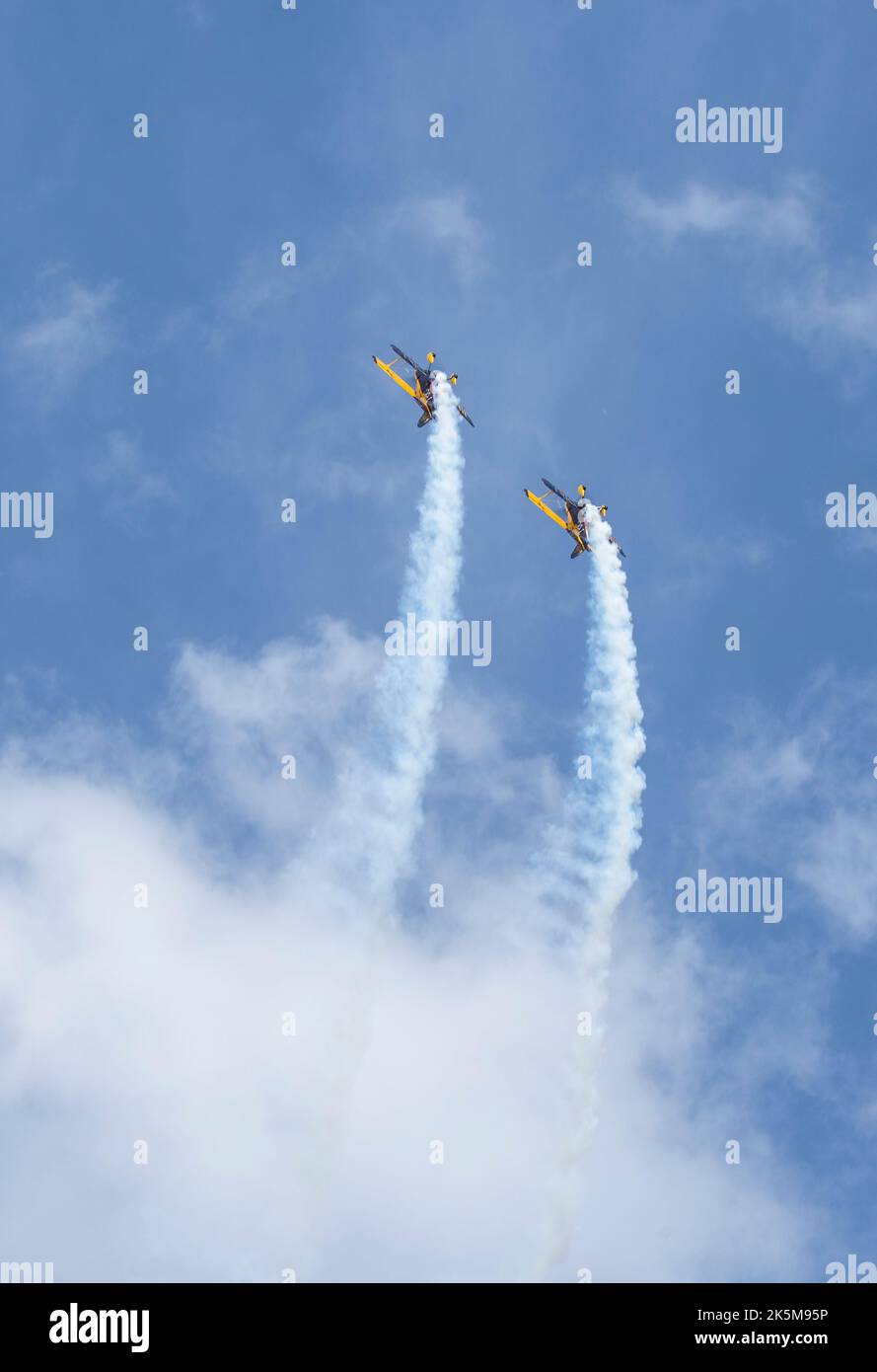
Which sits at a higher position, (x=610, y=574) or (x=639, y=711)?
(x=610, y=574)

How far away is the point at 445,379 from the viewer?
198m
